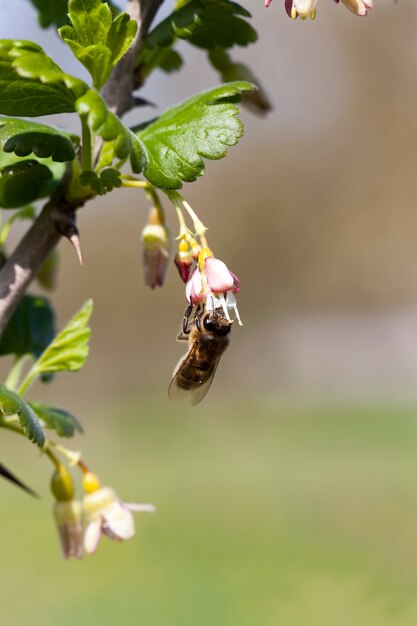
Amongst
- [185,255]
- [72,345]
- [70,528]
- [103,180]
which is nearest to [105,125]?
[103,180]

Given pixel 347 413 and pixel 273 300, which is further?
pixel 273 300

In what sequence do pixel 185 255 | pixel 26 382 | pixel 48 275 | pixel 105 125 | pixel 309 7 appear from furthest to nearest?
pixel 48 275
pixel 26 382
pixel 185 255
pixel 309 7
pixel 105 125

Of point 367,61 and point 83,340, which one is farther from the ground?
point 83,340

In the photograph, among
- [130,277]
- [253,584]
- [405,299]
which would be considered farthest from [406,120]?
[253,584]

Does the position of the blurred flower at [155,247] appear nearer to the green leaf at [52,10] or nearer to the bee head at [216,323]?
the bee head at [216,323]

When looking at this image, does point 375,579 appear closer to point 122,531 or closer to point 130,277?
point 122,531

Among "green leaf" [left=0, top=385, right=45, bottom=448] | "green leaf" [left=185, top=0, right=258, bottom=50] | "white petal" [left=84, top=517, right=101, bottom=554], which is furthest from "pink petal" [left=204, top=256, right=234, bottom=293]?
"white petal" [left=84, top=517, right=101, bottom=554]

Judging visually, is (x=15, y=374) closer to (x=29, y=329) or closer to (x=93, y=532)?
(x=29, y=329)
